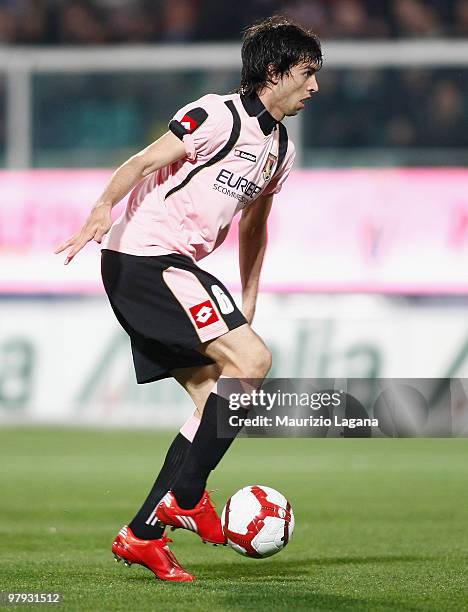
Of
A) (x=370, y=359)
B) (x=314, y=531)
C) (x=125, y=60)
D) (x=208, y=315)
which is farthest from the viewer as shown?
(x=125, y=60)

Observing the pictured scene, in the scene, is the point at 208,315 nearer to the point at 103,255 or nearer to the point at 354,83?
the point at 103,255

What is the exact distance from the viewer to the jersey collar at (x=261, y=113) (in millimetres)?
4918

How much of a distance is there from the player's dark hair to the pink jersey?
0.09m

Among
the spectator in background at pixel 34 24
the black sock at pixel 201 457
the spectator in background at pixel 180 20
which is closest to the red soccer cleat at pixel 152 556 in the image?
the black sock at pixel 201 457

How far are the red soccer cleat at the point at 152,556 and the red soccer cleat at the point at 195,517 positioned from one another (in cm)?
12

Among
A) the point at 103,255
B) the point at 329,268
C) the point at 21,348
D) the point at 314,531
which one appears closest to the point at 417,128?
the point at 329,268

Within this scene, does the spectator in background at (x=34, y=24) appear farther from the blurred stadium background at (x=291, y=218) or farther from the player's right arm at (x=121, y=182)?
the player's right arm at (x=121, y=182)

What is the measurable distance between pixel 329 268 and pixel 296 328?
0.64 m

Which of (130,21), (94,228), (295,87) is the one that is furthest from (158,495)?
(130,21)

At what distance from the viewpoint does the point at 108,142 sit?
1211 cm

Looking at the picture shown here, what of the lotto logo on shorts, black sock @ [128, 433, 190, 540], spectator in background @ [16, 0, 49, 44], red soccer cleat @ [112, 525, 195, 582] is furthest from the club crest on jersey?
spectator in background @ [16, 0, 49, 44]

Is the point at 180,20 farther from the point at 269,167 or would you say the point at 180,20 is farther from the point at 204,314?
the point at 204,314

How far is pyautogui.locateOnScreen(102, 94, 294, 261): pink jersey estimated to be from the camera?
4.83 m

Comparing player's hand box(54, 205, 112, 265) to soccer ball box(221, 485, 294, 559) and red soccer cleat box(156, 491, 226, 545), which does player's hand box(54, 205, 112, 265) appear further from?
soccer ball box(221, 485, 294, 559)
